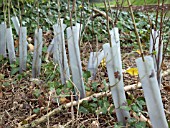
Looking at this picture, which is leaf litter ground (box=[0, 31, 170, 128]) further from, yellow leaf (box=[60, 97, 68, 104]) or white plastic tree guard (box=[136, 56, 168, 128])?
white plastic tree guard (box=[136, 56, 168, 128])

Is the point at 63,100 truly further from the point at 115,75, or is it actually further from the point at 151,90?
the point at 151,90

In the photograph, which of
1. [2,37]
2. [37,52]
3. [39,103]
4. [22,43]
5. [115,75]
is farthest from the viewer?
[2,37]

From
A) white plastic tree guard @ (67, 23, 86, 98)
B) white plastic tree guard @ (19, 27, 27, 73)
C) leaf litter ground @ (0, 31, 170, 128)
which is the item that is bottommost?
leaf litter ground @ (0, 31, 170, 128)

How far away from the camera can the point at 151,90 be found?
126 centimetres

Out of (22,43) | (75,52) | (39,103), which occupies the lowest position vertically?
(39,103)

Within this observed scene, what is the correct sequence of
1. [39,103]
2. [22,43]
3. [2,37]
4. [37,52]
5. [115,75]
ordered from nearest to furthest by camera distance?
[115,75], [39,103], [37,52], [22,43], [2,37]

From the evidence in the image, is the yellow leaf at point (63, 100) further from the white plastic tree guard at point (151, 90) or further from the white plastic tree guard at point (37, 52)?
the white plastic tree guard at point (151, 90)

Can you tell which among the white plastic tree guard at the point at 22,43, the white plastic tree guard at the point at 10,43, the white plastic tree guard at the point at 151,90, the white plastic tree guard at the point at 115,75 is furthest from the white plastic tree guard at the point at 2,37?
the white plastic tree guard at the point at 151,90

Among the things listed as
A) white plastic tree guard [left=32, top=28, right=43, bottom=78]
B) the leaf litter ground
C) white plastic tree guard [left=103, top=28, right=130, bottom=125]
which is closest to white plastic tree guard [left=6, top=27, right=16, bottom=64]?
the leaf litter ground

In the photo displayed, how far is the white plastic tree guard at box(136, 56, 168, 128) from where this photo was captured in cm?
125

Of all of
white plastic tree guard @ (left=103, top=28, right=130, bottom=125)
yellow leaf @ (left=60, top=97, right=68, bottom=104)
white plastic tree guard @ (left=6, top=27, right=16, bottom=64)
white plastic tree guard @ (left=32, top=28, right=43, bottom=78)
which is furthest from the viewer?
white plastic tree guard @ (left=6, top=27, right=16, bottom=64)

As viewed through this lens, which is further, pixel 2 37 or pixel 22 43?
pixel 2 37

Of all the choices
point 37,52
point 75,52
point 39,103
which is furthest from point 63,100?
point 37,52

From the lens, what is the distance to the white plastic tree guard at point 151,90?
1.25 m
